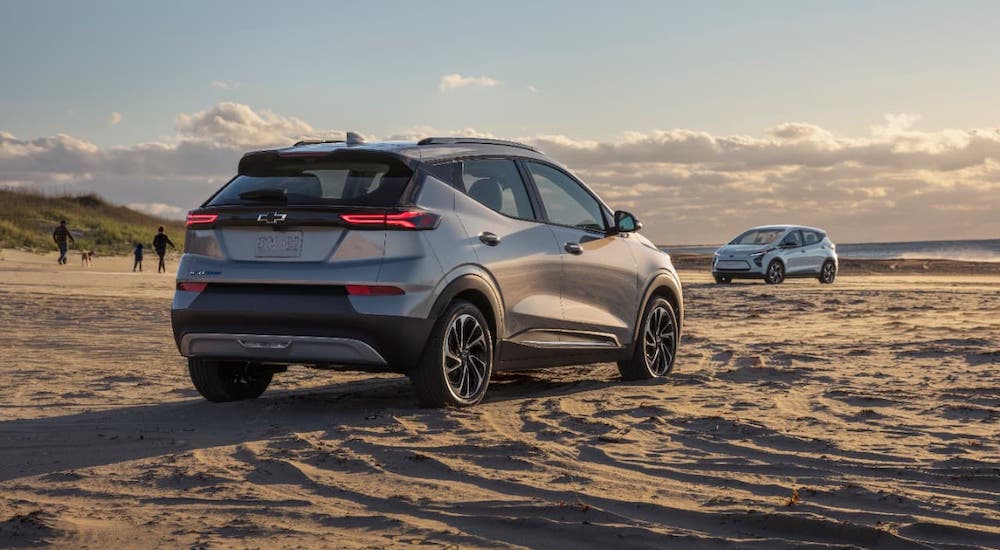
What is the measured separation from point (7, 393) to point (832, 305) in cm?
1458

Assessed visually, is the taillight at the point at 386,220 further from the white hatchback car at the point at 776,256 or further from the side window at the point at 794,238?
the side window at the point at 794,238

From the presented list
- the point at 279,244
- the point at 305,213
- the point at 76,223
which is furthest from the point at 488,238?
the point at 76,223

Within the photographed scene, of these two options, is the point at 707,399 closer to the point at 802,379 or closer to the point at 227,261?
the point at 802,379

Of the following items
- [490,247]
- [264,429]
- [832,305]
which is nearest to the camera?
[264,429]

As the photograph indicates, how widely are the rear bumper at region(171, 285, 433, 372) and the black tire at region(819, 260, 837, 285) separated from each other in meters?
26.7

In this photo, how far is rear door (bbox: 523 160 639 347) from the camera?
9.34 meters

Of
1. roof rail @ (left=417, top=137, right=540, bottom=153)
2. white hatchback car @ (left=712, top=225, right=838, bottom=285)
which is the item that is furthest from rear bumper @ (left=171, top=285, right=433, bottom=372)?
A: white hatchback car @ (left=712, top=225, right=838, bottom=285)

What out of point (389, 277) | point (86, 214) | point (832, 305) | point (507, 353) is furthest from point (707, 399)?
point (86, 214)

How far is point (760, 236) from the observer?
1278 inches

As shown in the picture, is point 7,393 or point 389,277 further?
point 7,393

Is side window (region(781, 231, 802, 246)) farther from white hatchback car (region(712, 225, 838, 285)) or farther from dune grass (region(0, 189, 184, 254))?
dune grass (region(0, 189, 184, 254))

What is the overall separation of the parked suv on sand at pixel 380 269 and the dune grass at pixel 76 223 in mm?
45255

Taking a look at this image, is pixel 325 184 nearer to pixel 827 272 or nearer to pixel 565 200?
pixel 565 200

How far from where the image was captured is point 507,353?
8.68 metres
